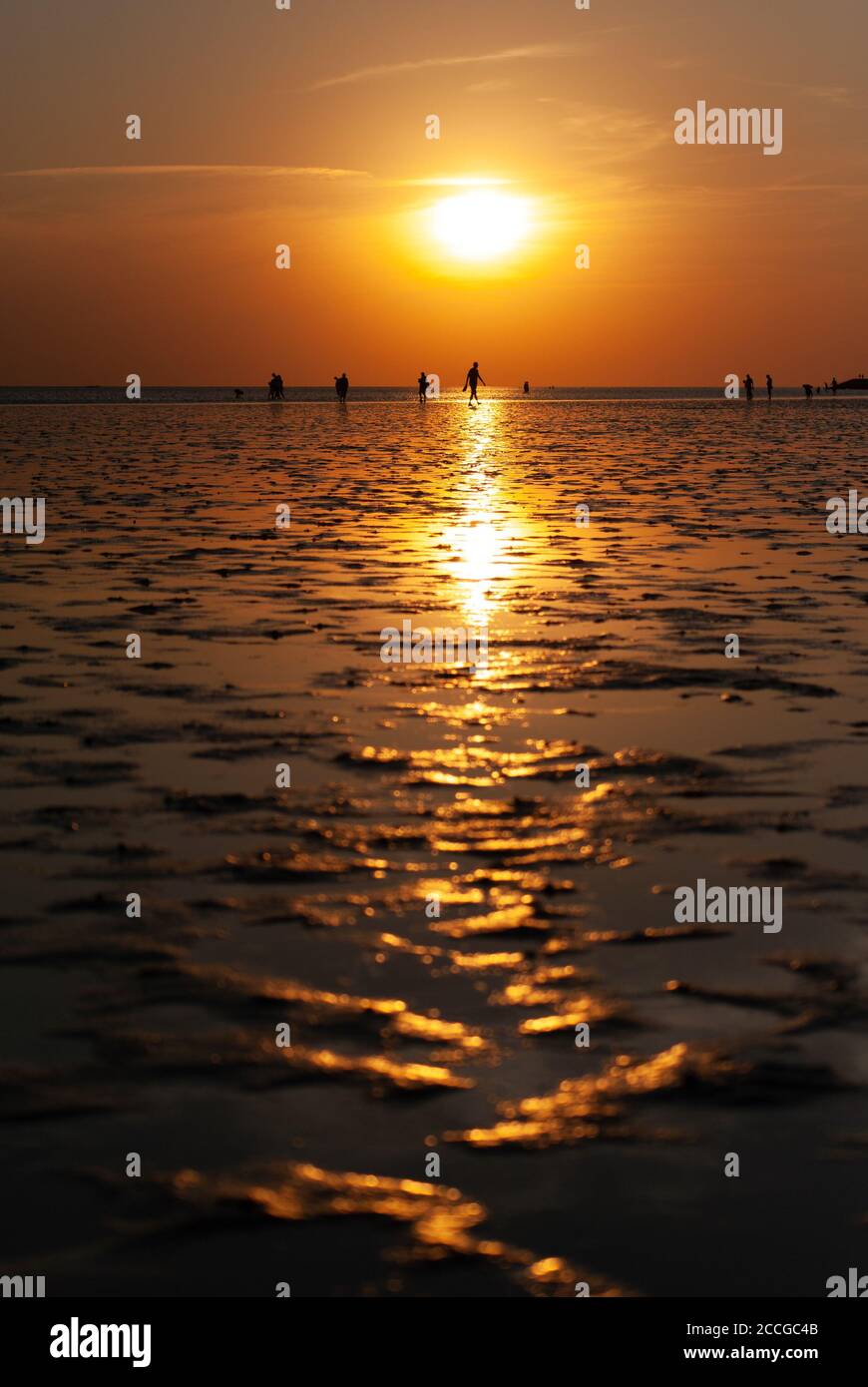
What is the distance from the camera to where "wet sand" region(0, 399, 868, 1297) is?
14.2 ft

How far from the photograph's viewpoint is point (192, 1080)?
5.12 meters

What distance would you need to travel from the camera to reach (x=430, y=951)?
6.13m

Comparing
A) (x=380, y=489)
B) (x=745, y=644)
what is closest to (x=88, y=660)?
(x=745, y=644)

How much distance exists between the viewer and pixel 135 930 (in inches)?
252

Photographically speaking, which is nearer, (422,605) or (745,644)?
(745,644)

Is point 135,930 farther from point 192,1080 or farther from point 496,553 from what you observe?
point 496,553

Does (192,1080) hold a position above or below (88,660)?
below

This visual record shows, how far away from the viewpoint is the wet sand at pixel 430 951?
4336 millimetres
